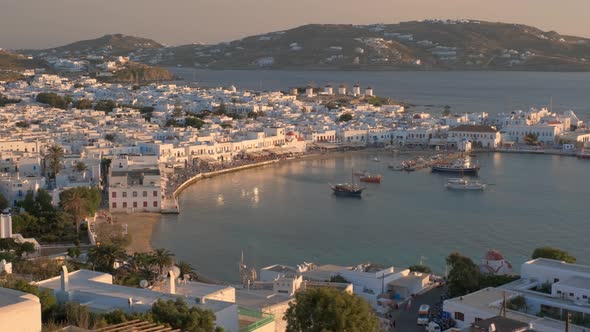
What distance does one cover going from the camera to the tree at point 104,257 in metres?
6.77

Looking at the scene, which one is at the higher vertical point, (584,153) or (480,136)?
(480,136)

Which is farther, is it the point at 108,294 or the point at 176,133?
the point at 176,133

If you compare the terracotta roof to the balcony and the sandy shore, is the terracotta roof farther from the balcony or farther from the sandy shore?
the balcony

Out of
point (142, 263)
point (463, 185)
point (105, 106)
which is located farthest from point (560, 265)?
point (105, 106)

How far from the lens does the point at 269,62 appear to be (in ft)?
206

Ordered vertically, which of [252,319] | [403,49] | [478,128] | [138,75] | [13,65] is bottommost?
[478,128]

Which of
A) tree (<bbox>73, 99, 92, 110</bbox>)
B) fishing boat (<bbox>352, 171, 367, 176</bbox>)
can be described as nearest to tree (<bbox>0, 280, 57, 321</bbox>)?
fishing boat (<bbox>352, 171, 367, 176</bbox>)

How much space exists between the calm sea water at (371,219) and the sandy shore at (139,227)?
15 cm

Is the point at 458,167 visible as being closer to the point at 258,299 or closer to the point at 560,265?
the point at 560,265

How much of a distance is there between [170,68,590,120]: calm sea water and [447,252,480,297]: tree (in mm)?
20743

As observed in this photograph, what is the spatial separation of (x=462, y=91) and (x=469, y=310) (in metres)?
35.4

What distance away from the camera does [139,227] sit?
1009cm

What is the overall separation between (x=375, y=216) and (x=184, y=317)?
7.87m

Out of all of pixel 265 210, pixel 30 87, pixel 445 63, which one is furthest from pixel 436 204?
pixel 445 63
